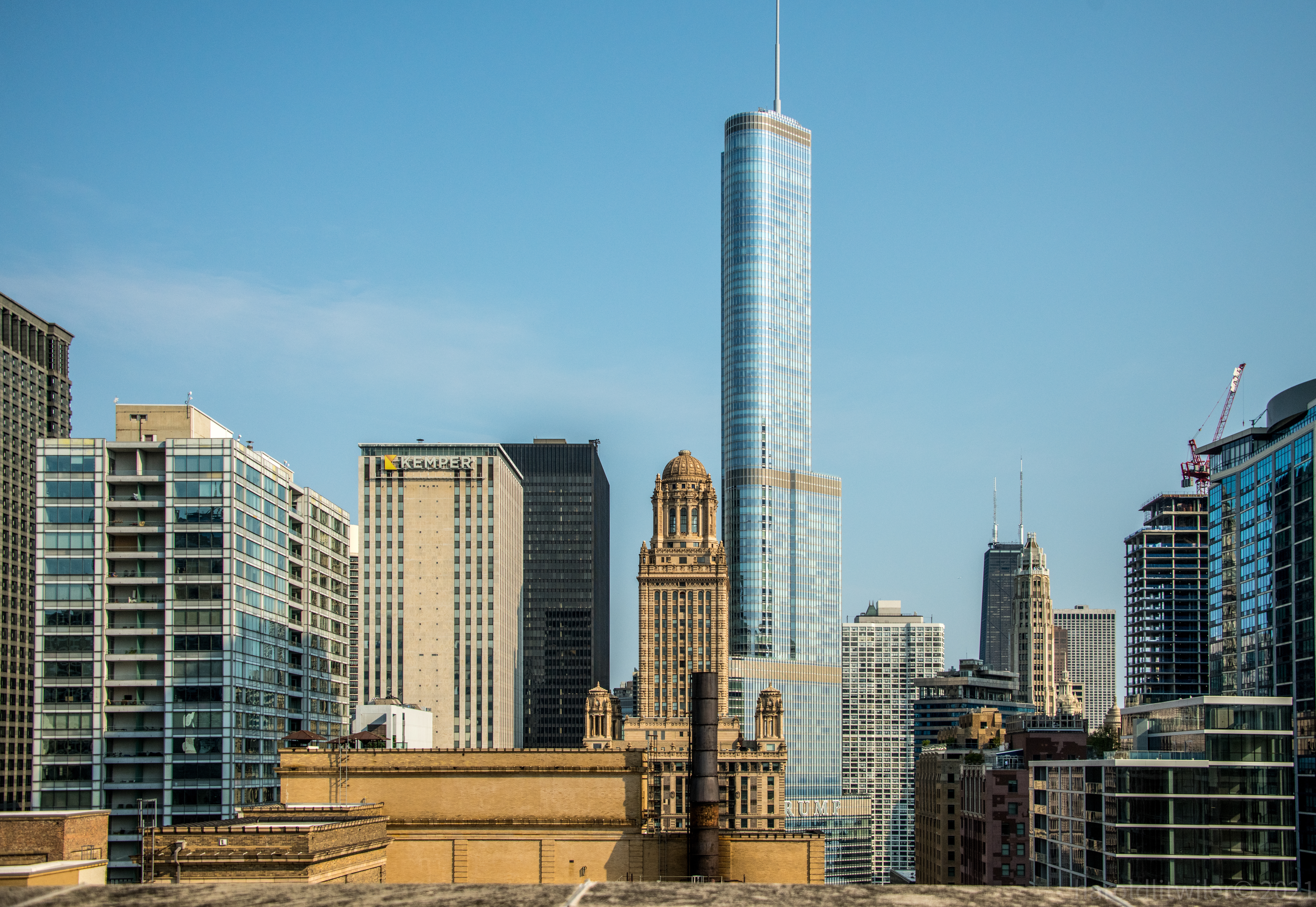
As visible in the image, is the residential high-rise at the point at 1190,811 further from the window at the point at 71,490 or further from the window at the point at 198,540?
the window at the point at 71,490

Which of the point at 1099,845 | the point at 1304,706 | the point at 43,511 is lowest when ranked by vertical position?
the point at 1099,845

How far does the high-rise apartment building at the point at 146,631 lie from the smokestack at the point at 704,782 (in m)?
41.5

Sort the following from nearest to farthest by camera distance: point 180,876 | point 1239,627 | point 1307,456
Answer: point 180,876, point 1307,456, point 1239,627

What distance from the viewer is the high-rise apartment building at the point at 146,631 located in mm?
118625

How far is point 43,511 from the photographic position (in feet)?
395

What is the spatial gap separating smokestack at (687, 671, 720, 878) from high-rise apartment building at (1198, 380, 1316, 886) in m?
65.9

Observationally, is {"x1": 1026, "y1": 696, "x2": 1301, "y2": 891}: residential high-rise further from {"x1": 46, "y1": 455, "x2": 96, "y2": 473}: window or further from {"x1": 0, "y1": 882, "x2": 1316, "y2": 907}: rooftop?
{"x1": 0, "y1": 882, "x2": 1316, "y2": 907}: rooftop

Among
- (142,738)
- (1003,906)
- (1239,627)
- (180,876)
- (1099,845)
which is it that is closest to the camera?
(1003,906)

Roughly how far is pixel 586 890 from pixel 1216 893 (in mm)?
5598

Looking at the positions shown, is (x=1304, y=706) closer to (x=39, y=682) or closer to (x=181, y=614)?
(x=181, y=614)

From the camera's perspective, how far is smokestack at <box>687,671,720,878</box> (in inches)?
4026

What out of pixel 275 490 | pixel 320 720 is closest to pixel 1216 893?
pixel 275 490

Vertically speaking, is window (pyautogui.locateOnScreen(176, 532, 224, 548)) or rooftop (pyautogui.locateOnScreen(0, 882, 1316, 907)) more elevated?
window (pyautogui.locateOnScreen(176, 532, 224, 548))

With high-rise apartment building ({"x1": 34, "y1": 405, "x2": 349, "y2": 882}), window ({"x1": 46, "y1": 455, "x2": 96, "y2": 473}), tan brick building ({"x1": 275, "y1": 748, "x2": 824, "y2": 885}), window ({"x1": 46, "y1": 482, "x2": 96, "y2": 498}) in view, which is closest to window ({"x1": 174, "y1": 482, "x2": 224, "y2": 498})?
high-rise apartment building ({"x1": 34, "y1": 405, "x2": 349, "y2": 882})
